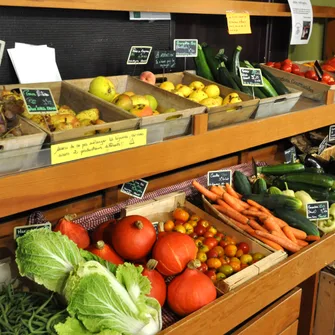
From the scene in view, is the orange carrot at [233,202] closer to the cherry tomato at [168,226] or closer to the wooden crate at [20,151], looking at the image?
the cherry tomato at [168,226]

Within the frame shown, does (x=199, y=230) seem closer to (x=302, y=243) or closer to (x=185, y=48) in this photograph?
(x=302, y=243)

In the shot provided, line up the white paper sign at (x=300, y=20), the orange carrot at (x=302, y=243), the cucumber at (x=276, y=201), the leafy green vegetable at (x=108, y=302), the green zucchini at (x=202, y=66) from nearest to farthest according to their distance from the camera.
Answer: the leafy green vegetable at (x=108, y=302) → the orange carrot at (x=302, y=243) → the cucumber at (x=276, y=201) → the green zucchini at (x=202, y=66) → the white paper sign at (x=300, y=20)

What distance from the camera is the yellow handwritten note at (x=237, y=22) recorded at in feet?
6.97

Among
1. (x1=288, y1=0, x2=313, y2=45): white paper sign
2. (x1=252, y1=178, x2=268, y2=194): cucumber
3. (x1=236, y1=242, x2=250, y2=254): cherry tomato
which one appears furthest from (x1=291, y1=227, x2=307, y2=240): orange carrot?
(x1=288, y1=0, x2=313, y2=45): white paper sign

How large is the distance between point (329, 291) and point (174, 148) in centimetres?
102

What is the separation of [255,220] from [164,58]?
0.83 m

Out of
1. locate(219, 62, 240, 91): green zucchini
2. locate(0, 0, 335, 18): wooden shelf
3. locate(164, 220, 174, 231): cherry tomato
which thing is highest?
locate(0, 0, 335, 18): wooden shelf

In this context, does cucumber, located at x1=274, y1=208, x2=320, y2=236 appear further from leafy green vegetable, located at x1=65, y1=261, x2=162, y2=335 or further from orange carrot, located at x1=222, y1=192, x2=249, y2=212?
leafy green vegetable, located at x1=65, y1=261, x2=162, y2=335

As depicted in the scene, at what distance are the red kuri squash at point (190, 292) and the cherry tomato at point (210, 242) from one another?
0.29 m

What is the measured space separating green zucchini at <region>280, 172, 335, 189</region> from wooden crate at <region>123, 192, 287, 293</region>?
584mm

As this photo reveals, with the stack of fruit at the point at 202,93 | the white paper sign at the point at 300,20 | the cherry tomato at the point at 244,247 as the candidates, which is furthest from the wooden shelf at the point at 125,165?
the white paper sign at the point at 300,20

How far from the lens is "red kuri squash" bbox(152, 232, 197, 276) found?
144cm

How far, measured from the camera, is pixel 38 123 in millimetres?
1412

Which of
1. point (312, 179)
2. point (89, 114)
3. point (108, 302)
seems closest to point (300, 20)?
point (312, 179)
